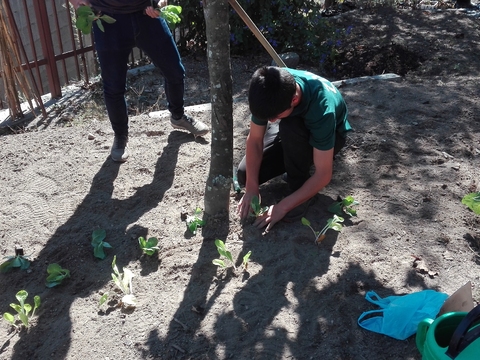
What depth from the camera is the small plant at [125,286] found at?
2541 millimetres

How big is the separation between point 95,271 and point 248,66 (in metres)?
3.93

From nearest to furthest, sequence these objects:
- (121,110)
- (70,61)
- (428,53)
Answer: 1. (121,110)
2. (428,53)
3. (70,61)

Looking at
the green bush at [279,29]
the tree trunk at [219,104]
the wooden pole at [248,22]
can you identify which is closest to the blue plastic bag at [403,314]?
the tree trunk at [219,104]

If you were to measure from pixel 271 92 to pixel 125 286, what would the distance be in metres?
1.21

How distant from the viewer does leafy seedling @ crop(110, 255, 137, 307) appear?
255 centimetres

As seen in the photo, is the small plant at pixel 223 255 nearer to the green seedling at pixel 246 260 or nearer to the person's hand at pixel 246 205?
the green seedling at pixel 246 260

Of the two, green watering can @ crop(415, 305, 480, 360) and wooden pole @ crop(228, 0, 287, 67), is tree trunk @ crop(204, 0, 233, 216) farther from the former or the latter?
green watering can @ crop(415, 305, 480, 360)

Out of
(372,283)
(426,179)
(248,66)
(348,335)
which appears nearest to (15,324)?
(348,335)

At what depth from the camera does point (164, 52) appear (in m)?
3.53

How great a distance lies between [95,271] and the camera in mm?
2842

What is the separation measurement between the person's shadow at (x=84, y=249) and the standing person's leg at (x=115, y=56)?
1.52 feet

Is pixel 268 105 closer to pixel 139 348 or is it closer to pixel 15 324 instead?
pixel 139 348

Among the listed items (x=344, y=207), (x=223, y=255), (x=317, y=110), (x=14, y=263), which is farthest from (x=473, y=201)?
(x=14, y=263)

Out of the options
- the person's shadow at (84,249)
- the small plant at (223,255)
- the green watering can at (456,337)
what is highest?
the green watering can at (456,337)
